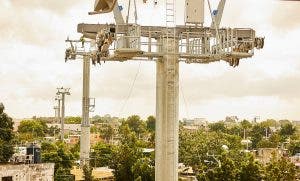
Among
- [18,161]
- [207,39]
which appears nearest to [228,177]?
[18,161]

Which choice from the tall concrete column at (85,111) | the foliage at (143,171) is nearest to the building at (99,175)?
the tall concrete column at (85,111)

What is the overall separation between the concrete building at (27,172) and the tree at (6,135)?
8874mm

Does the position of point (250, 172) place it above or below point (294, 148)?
above

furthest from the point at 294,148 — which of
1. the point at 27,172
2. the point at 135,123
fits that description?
the point at 135,123

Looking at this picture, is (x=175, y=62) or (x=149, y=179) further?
(x=149, y=179)

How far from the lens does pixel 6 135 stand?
111 ft

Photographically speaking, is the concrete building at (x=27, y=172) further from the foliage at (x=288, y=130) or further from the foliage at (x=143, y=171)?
the foliage at (x=288, y=130)

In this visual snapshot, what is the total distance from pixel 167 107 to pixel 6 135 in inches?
920

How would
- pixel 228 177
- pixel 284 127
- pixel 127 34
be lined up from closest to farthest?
pixel 127 34, pixel 228 177, pixel 284 127

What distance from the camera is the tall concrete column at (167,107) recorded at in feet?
42.1

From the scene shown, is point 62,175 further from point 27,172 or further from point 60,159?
point 27,172

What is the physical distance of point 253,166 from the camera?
25.5 metres

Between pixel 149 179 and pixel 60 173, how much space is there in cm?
827

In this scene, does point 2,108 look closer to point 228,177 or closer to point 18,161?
point 18,161
